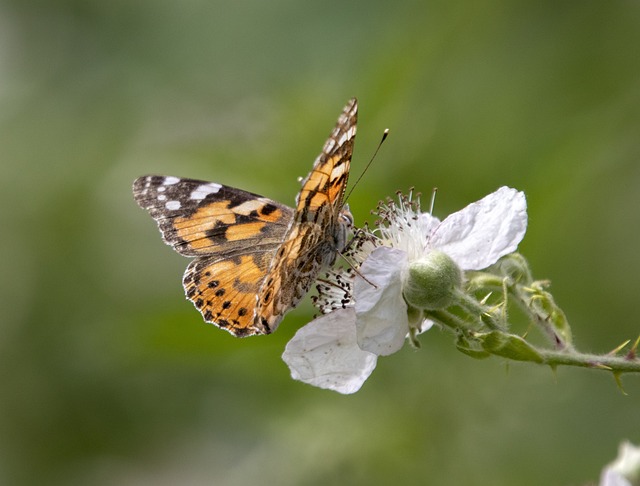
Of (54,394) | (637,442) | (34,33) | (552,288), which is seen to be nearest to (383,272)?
(552,288)

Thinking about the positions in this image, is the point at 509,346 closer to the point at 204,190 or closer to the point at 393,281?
the point at 393,281

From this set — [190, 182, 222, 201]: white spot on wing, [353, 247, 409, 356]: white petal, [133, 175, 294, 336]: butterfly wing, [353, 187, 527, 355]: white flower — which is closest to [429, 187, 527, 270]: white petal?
[353, 187, 527, 355]: white flower

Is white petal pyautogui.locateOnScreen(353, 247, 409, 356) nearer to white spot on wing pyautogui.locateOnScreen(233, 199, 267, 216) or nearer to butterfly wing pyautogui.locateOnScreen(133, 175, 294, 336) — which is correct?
butterfly wing pyautogui.locateOnScreen(133, 175, 294, 336)

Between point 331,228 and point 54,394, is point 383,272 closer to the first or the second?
point 331,228

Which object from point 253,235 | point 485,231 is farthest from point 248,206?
point 485,231

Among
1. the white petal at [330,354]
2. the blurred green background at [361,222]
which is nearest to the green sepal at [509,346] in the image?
the white petal at [330,354]

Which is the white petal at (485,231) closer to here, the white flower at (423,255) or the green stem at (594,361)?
the white flower at (423,255)

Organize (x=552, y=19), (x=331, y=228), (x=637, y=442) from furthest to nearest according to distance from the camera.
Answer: (x=552, y=19), (x=637, y=442), (x=331, y=228)
